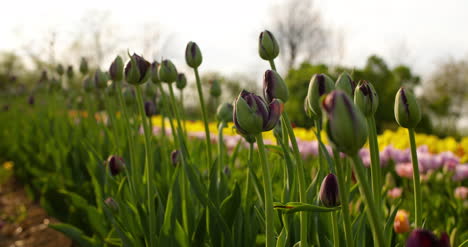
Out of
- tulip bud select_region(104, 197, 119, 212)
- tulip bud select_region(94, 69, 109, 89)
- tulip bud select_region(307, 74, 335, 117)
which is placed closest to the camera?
tulip bud select_region(307, 74, 335, 117)

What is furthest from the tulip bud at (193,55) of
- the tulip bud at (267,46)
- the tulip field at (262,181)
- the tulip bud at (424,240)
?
the tulip bud at (424,240)

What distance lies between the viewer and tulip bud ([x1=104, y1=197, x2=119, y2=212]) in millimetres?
1347

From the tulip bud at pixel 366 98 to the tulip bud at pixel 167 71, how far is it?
0.80 meters

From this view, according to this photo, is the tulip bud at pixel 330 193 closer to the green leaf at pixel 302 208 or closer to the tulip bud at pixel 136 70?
the green leaf at pixel 302 208

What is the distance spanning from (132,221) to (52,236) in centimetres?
148

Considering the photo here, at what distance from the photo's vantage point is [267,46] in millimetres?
989

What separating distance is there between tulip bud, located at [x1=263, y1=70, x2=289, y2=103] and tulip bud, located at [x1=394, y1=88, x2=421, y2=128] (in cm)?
21

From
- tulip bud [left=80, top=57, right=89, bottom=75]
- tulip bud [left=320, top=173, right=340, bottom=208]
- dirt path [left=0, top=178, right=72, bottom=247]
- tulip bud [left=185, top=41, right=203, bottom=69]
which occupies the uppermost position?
tulip bud [left=80, top=57, right=89, bottom=75]

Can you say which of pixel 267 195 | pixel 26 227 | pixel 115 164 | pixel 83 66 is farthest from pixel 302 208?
pixel 26 227

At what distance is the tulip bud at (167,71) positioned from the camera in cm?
136

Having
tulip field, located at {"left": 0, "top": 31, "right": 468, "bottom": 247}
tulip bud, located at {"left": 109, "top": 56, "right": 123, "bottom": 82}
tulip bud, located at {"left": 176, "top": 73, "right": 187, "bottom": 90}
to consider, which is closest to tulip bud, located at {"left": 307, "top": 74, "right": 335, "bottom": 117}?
tulip field, located at {"left": 0, "top": 31, "right": 468, "bottom": 247}

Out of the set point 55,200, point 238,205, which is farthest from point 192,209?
point 55,200

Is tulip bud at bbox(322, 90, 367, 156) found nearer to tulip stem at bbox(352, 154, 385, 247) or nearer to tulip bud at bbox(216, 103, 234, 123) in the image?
tulip stem at bbox(352, 154, 385, 247)

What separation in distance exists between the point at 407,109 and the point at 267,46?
1.35 ft
